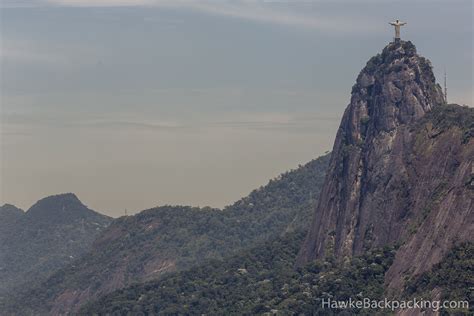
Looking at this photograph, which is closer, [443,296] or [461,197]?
[443,296]

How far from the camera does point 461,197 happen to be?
192250 millimetres

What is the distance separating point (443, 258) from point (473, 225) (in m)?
6.69

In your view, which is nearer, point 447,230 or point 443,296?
point 443,296

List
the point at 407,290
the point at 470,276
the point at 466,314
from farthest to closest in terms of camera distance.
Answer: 1. the point at 407,290
2. the point at 470,276
3. the point at 466,314

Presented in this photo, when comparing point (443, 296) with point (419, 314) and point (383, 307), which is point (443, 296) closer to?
point (419, 314)

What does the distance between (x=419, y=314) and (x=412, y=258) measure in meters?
24.9

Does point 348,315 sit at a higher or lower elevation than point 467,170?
lower

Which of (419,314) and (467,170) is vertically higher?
(467,170)

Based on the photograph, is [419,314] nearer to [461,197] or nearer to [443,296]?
[443,296]

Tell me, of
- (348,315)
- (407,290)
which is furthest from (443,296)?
(348,315)

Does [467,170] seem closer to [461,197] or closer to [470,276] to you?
[461,197]

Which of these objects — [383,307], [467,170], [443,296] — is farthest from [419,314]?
[467,170]

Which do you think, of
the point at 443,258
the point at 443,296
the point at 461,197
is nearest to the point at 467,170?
the point at 461,197

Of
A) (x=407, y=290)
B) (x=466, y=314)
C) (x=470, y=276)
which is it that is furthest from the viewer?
(x=407, y=290)
